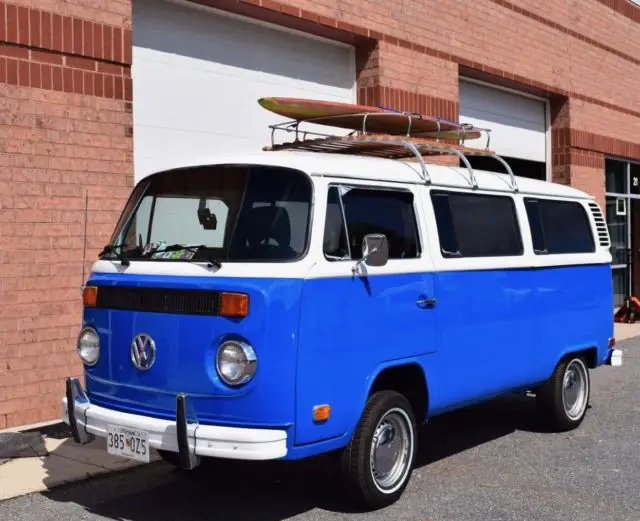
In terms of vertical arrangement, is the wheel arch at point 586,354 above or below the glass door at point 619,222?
below

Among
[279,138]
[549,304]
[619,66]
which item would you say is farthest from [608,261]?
[619,66]

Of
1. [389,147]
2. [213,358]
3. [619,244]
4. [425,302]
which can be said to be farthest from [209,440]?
[619,244]

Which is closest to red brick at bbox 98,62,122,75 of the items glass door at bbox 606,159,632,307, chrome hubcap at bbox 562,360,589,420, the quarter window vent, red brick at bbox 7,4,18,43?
red brick at bbox 7,4,18,43

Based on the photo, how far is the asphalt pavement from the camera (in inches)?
213

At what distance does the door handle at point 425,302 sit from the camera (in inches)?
228

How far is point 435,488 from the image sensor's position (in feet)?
19.4

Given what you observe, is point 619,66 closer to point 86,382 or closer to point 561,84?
point 561,84

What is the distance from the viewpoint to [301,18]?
9.98 m

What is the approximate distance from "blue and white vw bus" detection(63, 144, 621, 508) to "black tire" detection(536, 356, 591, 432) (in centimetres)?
93

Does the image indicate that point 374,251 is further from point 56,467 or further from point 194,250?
point 56,467

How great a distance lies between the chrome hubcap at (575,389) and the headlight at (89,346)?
423cm

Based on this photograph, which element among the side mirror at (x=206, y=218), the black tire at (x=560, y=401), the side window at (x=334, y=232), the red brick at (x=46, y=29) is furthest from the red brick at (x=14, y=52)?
the black tire at (x=560, y=401)

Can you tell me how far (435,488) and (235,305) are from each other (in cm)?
213

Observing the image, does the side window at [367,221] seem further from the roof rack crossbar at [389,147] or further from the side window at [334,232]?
the roof rack crossbar at [389,147]
